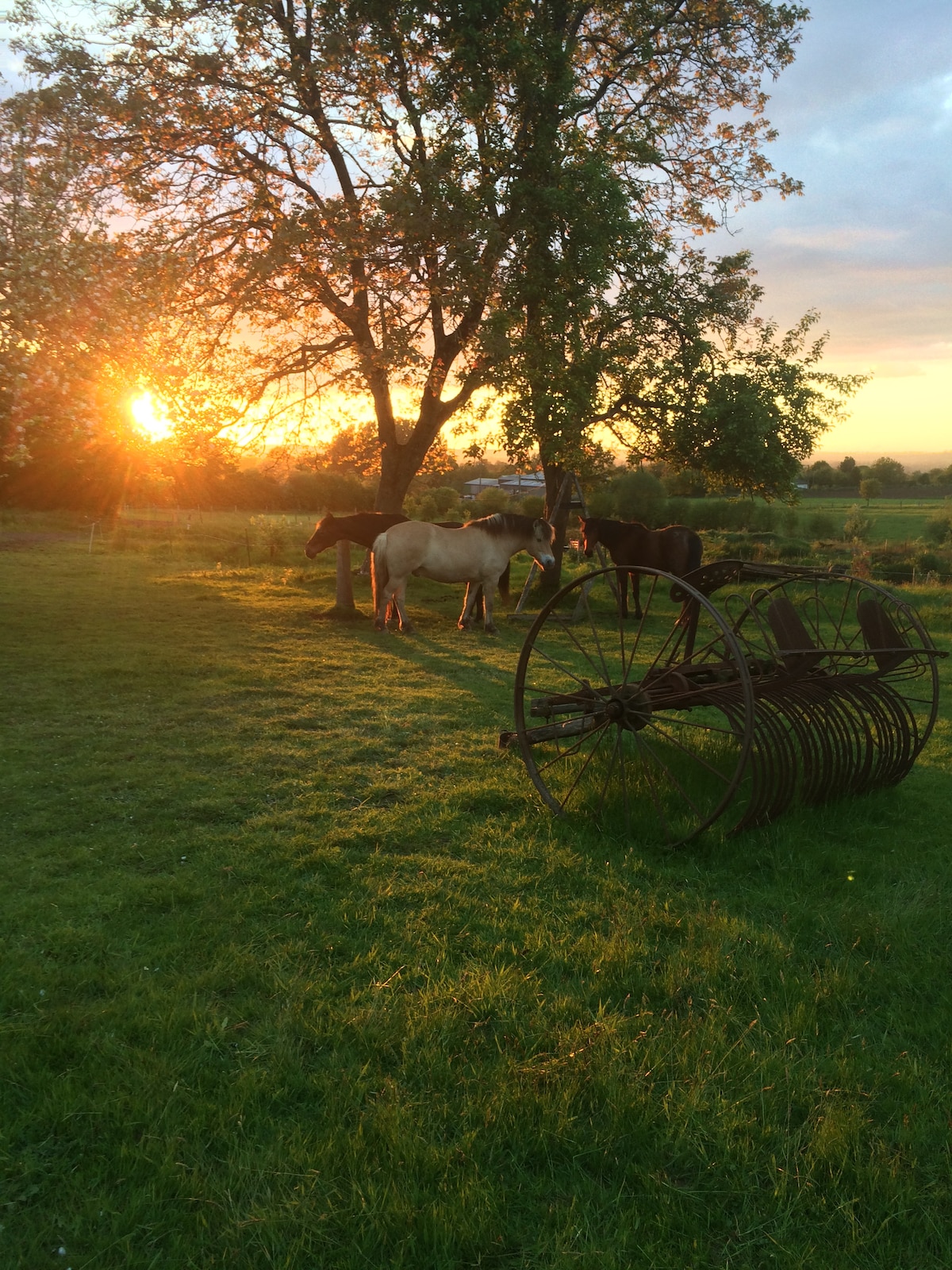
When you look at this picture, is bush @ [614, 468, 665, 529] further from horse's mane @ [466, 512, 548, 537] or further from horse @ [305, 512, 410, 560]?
horse's mane @ [466, 512, 548, 537]

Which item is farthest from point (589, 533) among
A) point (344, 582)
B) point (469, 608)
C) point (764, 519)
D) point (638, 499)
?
point (764, 519)

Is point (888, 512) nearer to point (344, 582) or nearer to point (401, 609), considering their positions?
point (344, 582)

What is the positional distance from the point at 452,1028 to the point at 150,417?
11444mm

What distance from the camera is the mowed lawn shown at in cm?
210

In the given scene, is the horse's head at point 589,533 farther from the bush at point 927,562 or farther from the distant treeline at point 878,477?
the distant treeline at point 878,477

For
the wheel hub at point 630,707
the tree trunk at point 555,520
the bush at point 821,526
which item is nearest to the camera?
the wheel hub at point 630,707

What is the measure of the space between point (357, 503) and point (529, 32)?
76.6 ft

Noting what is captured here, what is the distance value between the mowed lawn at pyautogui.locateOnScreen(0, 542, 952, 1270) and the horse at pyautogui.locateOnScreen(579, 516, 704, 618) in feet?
25.5

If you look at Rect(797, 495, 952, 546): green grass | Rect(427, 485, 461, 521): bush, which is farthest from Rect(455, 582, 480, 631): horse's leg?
Rect(797, 495, 952, 546): green grass

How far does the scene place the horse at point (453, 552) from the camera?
12062mm

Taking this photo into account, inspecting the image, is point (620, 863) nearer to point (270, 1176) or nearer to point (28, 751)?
point (270, 1176)

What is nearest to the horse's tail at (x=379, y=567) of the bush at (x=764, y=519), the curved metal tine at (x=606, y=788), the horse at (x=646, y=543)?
the horse at (x=646, y=543)

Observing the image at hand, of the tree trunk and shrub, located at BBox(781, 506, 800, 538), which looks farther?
shrub, located at BBox(781, 506, 800, 538)

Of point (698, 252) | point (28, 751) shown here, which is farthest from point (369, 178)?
point (28, 751)
